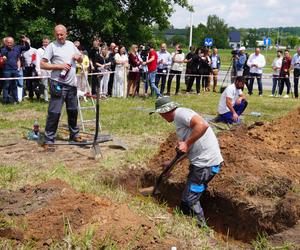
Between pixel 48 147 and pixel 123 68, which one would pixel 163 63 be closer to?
pixel 123 68

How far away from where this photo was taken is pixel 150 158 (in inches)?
303

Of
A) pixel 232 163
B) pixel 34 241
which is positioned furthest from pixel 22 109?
pixel 34 241

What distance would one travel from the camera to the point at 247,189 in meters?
6.01

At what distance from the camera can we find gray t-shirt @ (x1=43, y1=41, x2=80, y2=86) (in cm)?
769

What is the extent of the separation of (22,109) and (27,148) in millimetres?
4520

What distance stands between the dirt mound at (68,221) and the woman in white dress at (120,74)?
34.7ft

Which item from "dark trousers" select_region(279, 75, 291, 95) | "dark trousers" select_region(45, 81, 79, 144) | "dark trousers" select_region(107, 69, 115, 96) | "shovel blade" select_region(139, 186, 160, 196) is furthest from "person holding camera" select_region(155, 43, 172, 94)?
"shovel blade" select_region(139, 186, 160, 196)

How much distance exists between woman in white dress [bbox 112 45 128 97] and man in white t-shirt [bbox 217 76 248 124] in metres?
5.83

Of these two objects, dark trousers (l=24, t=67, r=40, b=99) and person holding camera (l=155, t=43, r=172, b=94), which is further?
person holding camera (l=155, t=43, r=172, b=94)

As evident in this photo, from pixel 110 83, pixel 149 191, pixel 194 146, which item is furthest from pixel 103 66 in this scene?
pixel 194 146

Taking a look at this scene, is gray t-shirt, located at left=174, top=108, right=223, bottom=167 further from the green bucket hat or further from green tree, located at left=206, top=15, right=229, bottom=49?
green tree, located at left=206, top=15, right=229, bottom=49

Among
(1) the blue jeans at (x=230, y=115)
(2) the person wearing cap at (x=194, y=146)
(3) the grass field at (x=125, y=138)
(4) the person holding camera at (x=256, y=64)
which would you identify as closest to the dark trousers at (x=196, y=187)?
(2) the person wearing cap at (x=194, y=146)

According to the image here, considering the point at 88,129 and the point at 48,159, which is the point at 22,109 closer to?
the point at 88,129

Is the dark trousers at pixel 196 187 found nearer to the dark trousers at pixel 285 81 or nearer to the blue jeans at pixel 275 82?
the dark trousers at pixel 285 81
